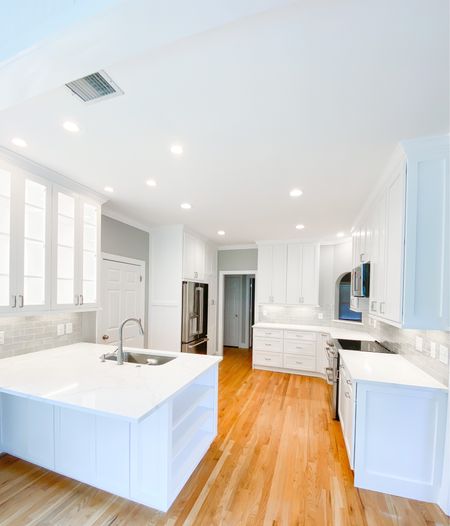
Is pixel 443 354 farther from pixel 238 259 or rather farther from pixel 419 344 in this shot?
pixel 238 259

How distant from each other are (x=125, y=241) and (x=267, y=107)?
3060 millimetres

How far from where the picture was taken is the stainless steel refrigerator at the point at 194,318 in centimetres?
441

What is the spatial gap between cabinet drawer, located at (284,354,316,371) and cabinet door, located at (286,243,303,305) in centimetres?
101

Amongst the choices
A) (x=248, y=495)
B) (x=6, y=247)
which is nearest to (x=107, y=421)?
(x=248, y=495)

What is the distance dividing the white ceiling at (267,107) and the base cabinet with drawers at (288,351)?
289 cm

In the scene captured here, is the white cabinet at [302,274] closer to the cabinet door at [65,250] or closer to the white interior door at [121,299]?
the white interior door at [121,299]

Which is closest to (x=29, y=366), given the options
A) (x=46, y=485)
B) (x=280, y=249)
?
(x=46, y=485)

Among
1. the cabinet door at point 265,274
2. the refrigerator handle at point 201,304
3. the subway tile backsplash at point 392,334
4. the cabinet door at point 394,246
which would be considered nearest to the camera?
the cabinet door at point 394,246

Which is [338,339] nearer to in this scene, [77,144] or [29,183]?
[77,144]

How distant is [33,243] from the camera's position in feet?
7.47

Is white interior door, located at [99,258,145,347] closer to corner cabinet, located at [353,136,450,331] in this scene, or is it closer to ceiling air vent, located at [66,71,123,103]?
ceiling air vent, located at [66,71,123,103]

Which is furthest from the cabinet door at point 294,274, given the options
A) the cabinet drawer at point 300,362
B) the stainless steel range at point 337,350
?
the stainless steel range at point 337,350

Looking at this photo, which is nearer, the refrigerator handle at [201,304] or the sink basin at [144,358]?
the sink basin at [144,358]

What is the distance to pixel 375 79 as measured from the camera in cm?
128
